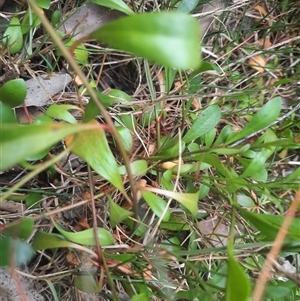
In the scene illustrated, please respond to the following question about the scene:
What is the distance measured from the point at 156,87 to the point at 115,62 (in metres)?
0.09

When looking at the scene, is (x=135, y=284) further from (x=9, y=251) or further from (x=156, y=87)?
(x=156, y=87)

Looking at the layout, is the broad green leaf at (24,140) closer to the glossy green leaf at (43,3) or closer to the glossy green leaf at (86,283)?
the glossy green leaf at (86,283)

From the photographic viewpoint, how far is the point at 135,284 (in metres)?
0.64

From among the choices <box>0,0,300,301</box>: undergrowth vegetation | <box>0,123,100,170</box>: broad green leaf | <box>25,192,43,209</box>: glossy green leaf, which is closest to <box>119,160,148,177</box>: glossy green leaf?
<box>0,0,300,301</box>: undergrowth vegetation

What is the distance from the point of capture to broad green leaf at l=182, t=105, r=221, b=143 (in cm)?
72

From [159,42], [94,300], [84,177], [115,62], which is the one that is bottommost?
[94,300]

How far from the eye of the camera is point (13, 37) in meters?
0.71

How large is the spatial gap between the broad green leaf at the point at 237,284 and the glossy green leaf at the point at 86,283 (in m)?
0.19

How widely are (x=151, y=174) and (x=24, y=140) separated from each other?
384 mm

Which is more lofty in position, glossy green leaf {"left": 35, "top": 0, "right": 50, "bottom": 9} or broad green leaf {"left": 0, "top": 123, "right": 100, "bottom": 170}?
glossy green leaf {"left": 35, "top": 0, "right": 50, "bottom": 9}

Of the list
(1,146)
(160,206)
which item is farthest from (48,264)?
(1,146)

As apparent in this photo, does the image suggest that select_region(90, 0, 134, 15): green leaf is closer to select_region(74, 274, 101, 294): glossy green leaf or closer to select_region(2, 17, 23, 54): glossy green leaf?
select_region(2, 17, 23, 54): glossy green leaf

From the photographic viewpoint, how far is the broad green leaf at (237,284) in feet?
1.57

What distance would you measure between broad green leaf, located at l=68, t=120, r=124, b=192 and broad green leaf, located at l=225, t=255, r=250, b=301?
0.52ft
